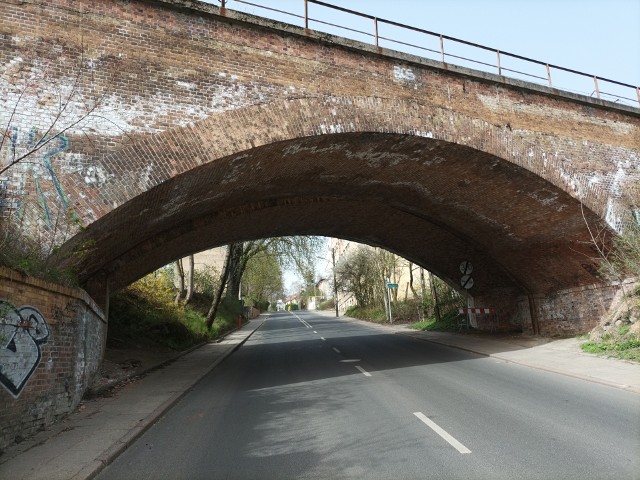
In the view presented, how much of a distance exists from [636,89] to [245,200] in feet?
42.7

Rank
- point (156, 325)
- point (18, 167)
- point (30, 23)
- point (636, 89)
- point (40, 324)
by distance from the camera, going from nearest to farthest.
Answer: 1. point (40, 324)
2. point (18, 167)
3. point (30, 23)
4. point (636, 89)
5. point (156, 325)

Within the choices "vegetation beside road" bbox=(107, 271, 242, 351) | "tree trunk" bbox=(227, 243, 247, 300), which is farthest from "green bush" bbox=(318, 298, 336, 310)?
"vegetation beside road" bbox=(107, 271, 242, 351)

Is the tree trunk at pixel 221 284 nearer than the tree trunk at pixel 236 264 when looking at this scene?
Yes

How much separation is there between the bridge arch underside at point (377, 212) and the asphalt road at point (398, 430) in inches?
145

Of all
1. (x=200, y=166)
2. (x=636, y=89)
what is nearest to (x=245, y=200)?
(x=200, y=166)

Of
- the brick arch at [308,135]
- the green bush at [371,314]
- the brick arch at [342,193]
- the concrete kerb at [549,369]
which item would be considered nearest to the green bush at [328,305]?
the green bush at [371,314]

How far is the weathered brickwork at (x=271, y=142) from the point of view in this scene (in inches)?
293

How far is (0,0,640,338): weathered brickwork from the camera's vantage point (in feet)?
24.4

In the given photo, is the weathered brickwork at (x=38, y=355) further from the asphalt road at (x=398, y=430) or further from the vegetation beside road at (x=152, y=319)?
Answer: the vegetation beside road at (x=152, y=319)

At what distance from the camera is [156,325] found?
1700 cm

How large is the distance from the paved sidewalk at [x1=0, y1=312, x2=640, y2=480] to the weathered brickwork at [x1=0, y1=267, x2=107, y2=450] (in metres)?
0.24

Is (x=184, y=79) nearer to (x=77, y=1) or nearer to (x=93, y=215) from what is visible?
(x=77, y=1)

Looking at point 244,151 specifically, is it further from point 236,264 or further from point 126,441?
point 236,264

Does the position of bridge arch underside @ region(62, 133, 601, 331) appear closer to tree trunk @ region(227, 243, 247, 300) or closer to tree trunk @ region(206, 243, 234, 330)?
tree trunk @ region(206, 243, 234, 330)
